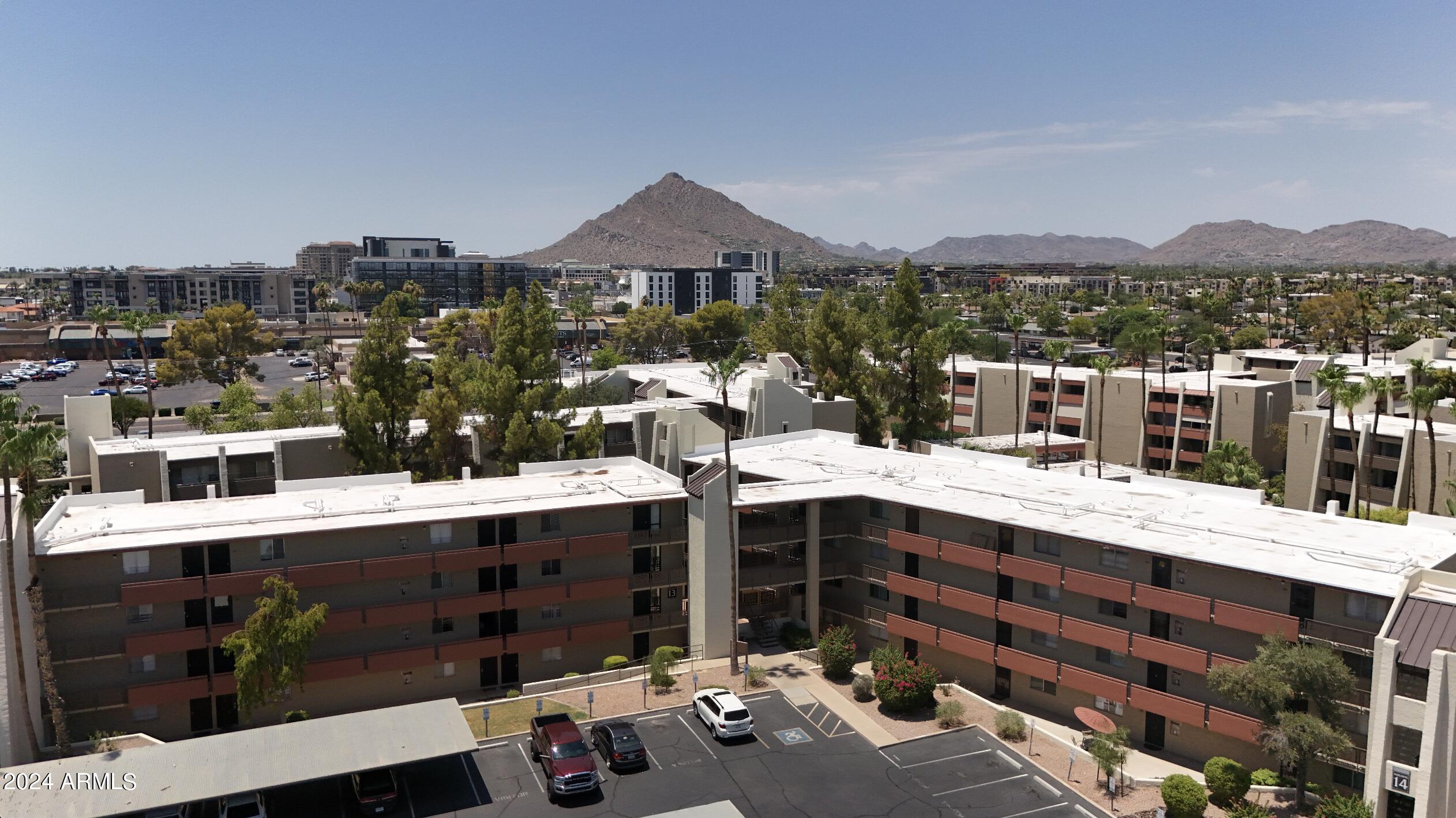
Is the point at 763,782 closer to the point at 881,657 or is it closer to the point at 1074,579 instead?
the point at 881,657

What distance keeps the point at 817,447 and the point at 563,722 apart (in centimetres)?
3314

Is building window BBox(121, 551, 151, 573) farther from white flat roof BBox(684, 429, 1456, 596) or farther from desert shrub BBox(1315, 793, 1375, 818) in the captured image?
desert shrub BBox(1315, 793, 1375, 818)

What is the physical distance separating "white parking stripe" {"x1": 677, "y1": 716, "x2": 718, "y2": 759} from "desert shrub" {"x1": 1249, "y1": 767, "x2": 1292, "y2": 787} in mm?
22229

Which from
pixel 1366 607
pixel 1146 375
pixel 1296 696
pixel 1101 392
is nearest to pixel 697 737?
pixel 1296 696

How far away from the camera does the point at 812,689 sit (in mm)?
51656

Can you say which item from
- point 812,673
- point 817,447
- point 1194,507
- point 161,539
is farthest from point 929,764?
point 161,539

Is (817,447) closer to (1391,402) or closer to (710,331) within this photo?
(1391,402)

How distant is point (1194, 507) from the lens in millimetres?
52062

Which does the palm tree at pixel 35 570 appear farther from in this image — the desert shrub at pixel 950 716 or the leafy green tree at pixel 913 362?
the leafy green tree at pixel 913 362

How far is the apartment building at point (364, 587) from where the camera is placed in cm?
4553

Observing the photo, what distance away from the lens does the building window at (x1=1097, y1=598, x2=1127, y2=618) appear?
4644 cm

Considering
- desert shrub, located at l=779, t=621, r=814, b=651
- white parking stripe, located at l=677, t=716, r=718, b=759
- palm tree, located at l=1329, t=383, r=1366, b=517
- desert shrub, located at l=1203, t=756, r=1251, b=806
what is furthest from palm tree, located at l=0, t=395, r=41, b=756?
palm tree, located at l=1329, t=383, r=1366, b=517

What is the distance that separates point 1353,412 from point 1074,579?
54054 mm

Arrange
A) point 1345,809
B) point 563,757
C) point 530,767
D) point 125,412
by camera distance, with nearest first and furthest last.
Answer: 1. point 1345,809
2. point 563,757
3. point 530,767
4. point 125,412
